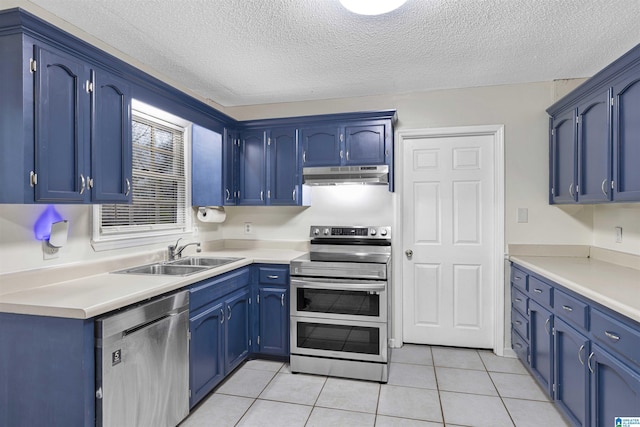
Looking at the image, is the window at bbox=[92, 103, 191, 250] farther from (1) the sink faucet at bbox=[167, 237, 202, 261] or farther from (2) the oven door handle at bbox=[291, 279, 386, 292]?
(2) the oven door handle at bbox=[291, 279, 386, 292]

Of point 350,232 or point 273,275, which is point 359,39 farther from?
point 273,275

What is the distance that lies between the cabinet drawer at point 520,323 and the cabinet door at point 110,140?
296 centimetres

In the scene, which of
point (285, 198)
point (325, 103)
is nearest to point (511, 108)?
point (325, 103)

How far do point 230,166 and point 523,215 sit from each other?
107 inches

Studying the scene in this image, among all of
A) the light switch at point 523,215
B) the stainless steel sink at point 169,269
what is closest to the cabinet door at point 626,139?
the light switch at point 523,215

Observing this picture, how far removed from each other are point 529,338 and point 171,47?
3.32 m

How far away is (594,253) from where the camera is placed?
2.86 m

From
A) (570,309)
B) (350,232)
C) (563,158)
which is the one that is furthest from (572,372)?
(350,232)

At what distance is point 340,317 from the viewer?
8.90 feet

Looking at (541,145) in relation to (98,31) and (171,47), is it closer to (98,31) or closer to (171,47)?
(171,47)

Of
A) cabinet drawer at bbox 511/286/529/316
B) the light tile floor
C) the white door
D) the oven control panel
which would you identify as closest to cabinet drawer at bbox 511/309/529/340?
cabinet drawer at bbox 511/286/529/316

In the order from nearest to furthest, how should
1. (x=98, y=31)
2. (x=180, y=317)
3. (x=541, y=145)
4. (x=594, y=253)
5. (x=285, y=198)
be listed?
1. (x=180, y=317)
2. (x=98, y=31)
3. (x=594, y=253)
4. (x=541, y=145)
5. (x=285, y=198)

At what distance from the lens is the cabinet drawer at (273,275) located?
2.91 meters

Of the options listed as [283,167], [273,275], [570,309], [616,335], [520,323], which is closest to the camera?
[616,335]
